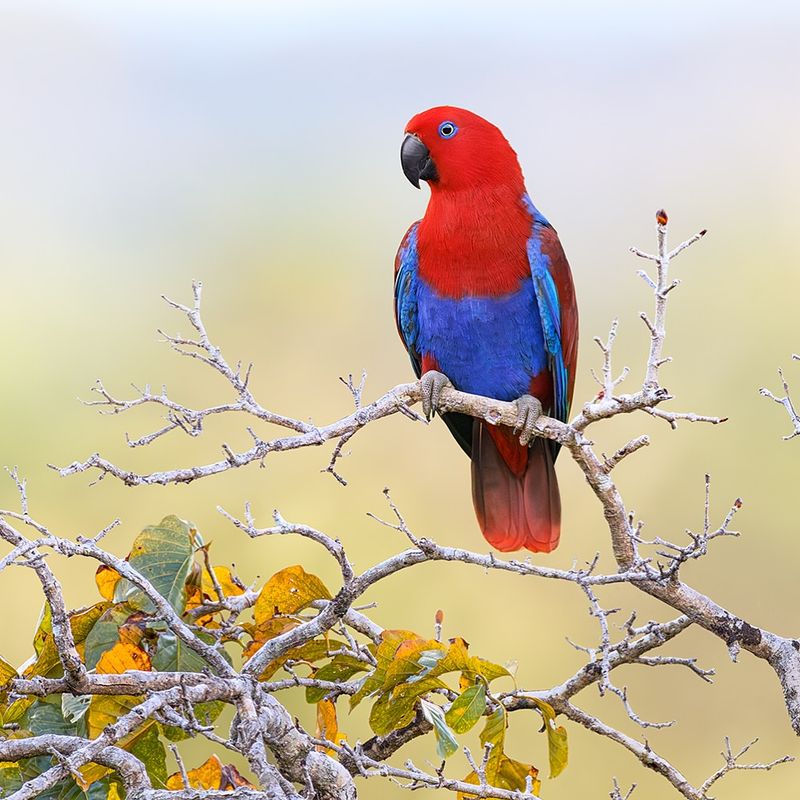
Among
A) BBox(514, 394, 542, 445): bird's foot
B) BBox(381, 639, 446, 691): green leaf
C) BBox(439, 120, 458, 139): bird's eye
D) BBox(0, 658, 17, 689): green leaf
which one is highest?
BBox(439, 120, 458, 139): bird's eye

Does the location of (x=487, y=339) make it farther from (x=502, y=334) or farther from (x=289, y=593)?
(x=289, y=593)

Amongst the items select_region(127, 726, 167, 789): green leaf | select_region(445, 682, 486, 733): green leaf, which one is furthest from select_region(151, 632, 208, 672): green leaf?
select_region(445, 682, 486, 733): green leaf

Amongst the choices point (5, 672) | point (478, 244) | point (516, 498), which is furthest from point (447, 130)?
point (5, 672)

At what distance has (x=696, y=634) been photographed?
246 inches

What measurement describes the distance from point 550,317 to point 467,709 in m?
1.49

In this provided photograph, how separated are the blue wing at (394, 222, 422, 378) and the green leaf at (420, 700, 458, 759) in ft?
5.11

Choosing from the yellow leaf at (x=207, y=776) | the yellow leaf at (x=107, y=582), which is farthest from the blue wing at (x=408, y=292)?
the yellow leaf at (x=207, y=776)

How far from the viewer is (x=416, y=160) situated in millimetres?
3492

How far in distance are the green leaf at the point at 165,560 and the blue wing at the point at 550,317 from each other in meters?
1.38

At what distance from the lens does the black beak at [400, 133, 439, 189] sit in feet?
11.4

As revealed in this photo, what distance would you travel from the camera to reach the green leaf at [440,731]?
6.76 feet

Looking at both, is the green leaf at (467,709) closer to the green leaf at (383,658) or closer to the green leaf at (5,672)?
the green leaf at (383,658)

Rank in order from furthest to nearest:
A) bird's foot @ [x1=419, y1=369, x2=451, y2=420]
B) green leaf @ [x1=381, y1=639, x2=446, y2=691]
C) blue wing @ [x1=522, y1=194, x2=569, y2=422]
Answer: blue wing @ [x1=522, y1=194, x2=569, y2=422]
bird's foot @ [x1=419, y1=369, x2=451, y2=420]
green leaf @ [x1=381, y1=639, x2=446, y2=691]

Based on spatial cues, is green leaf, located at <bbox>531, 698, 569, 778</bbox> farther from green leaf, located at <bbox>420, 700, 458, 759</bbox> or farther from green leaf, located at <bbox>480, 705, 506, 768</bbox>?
green leaf, located at <bbox>420, 700, 458, 759</bbox>
